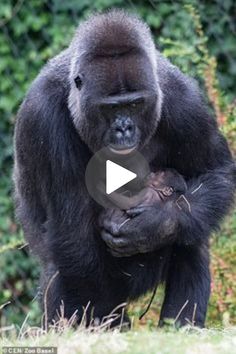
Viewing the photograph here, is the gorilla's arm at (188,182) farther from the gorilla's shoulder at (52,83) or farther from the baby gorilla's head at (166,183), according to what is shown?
the gorilla's shoulder at (52,83)

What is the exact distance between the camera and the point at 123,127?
5.35 metres

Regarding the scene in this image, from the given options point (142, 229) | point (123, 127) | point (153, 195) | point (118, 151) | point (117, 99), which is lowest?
point (142, 229)

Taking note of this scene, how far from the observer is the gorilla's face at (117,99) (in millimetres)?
5367

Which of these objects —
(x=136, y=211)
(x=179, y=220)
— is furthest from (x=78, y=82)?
(x=179, y=220)

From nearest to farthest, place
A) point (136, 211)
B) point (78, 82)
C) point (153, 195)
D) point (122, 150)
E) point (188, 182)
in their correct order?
point (122, 150)
point (78, 82)
point (136, 211)
point (153, 195)
point (188, 182)

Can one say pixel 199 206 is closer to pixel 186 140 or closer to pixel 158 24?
pixel 186 140

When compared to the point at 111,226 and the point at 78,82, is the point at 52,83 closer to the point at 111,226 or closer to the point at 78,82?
the point at 78,82

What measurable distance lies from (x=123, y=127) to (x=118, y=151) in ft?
0.40

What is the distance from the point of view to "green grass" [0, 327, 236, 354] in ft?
13.5

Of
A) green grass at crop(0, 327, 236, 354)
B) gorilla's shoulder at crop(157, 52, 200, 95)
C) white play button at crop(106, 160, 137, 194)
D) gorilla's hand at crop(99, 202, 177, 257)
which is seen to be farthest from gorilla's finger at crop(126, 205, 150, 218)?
green grass at crop(0, 327, 236, 354)

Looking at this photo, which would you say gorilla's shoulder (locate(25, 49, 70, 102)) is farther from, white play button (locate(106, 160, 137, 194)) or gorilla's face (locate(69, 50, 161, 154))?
white play button (locate(106, 160, 137, 194))

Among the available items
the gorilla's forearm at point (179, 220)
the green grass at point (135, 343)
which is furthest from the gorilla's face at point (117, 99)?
the green grass at point (135, 343)

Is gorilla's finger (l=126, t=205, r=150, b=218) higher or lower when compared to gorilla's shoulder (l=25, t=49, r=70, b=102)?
lower

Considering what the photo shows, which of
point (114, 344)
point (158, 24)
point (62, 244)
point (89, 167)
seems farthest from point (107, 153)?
point (158, 24)
